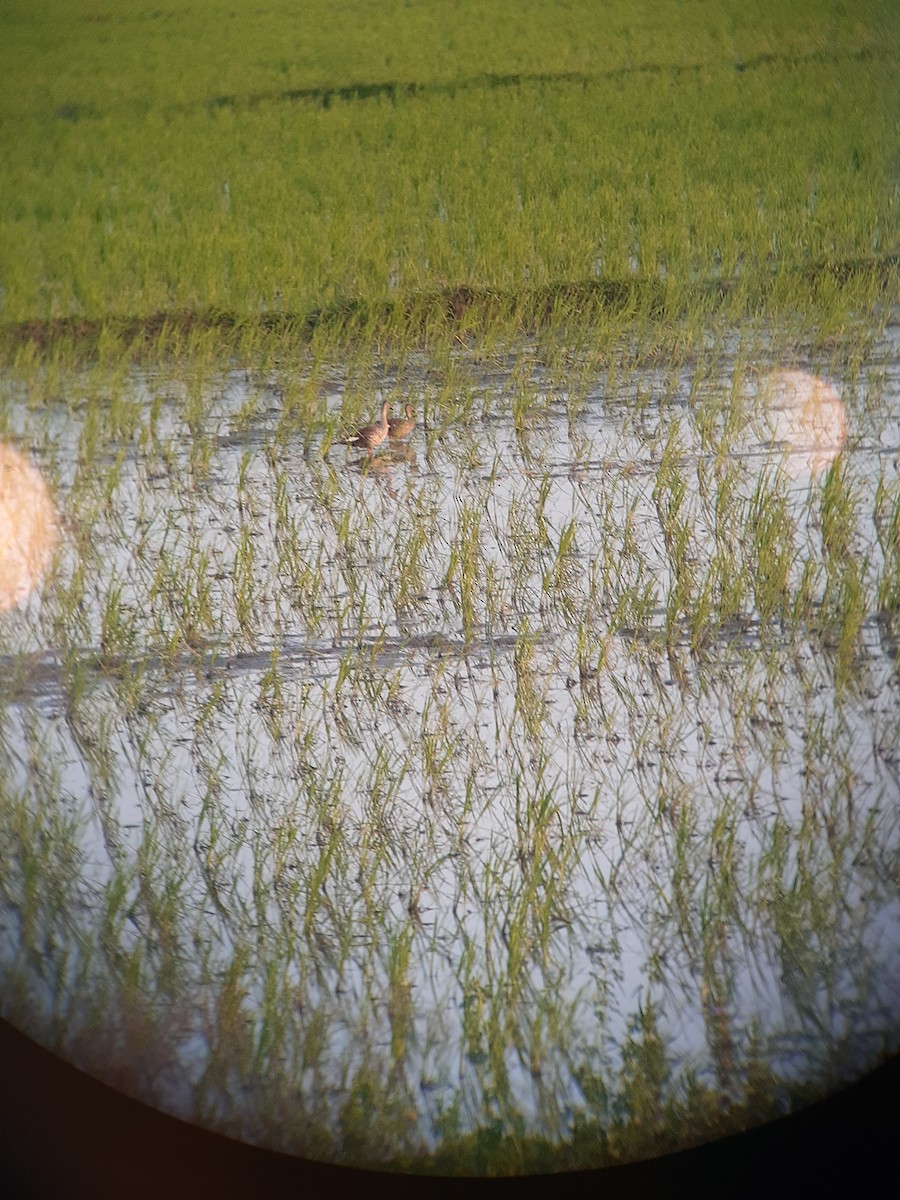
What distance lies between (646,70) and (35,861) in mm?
924

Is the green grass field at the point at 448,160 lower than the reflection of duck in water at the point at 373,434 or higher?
higher

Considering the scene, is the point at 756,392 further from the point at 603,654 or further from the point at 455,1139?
the point at 455,1139

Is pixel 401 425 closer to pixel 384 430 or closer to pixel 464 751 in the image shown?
pixel 384 430

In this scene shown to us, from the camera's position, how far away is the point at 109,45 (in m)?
0.89

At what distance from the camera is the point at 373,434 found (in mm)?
887

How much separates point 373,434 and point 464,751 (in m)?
0.30

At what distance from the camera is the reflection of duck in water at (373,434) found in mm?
885

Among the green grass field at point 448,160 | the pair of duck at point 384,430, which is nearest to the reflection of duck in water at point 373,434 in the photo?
the pair of duck at point 384,430

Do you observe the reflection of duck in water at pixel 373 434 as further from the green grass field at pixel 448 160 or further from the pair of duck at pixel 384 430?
the green grass field at pixel 448 160

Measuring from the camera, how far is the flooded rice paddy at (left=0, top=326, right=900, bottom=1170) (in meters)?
0.81

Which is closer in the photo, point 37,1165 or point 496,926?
point 496,926

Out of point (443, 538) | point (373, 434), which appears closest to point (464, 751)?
point (443, 538)

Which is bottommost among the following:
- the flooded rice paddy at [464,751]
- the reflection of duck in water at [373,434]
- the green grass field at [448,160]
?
the flooded rice paddy at [464,751]

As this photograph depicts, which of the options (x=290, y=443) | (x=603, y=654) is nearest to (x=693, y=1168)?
(x=603, y=654)
